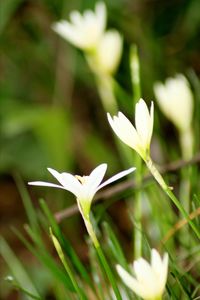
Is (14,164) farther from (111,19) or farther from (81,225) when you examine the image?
(111,19)

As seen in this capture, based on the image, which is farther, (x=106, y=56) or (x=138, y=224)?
(x=106, y=56)

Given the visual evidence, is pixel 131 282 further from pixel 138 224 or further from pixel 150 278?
pixel 138 224

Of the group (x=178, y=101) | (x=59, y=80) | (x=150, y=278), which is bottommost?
(x=150, y=278)

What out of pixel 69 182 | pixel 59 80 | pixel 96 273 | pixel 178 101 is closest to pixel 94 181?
pixel 69 182

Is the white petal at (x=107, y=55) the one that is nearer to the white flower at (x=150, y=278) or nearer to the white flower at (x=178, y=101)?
the white flower at (x=178, y=101)

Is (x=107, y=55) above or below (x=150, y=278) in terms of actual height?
above

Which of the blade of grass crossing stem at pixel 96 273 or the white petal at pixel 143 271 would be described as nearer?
the white petal at pixel 143 271

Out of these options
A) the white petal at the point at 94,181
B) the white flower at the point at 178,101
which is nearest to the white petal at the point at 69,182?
the white petal at the point at 94,181
